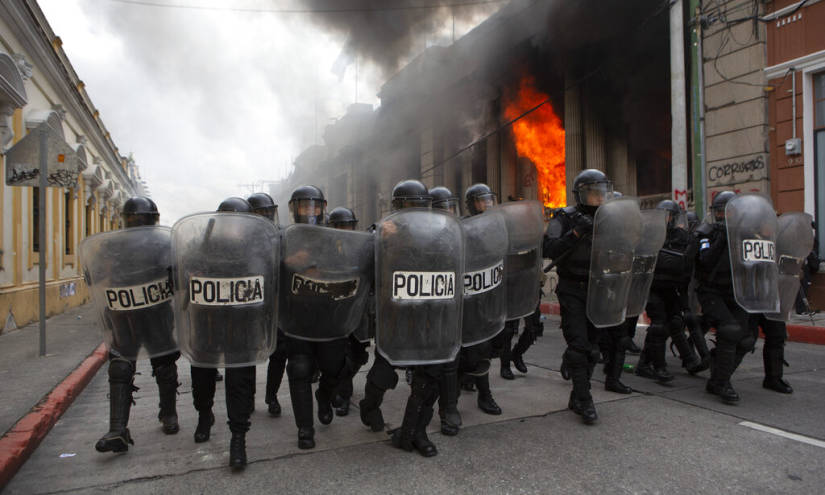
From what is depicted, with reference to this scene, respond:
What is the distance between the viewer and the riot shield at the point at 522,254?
379 cm

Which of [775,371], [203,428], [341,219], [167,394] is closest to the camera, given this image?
[203,428]

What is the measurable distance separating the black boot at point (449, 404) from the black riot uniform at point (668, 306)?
2.32m

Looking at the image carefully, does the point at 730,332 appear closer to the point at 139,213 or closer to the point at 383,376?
the point at 383,376


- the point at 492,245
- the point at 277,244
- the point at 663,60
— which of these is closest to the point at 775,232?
the point at 492,245

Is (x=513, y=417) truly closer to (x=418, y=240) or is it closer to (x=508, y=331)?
(x=508, y=331)

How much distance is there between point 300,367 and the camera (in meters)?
3.30

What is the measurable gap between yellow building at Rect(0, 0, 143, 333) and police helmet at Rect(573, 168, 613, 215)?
5.54 metres

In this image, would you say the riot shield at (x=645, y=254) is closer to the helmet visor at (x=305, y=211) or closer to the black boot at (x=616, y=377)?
the black boot at (x=616, y=377)

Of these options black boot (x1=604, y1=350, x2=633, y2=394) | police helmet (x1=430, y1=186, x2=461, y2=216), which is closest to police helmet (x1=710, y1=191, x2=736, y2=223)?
black boot (x1=604, y1=350, x2=633, y2=394)

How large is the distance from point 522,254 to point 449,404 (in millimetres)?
1188

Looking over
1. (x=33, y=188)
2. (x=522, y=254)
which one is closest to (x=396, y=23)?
(x=33, y=188)

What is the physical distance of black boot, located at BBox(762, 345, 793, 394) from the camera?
14.4 feet

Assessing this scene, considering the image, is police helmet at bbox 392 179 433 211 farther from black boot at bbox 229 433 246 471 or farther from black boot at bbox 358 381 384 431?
black boot at bbox 229 433 246 471

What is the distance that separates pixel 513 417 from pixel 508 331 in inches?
38.5
